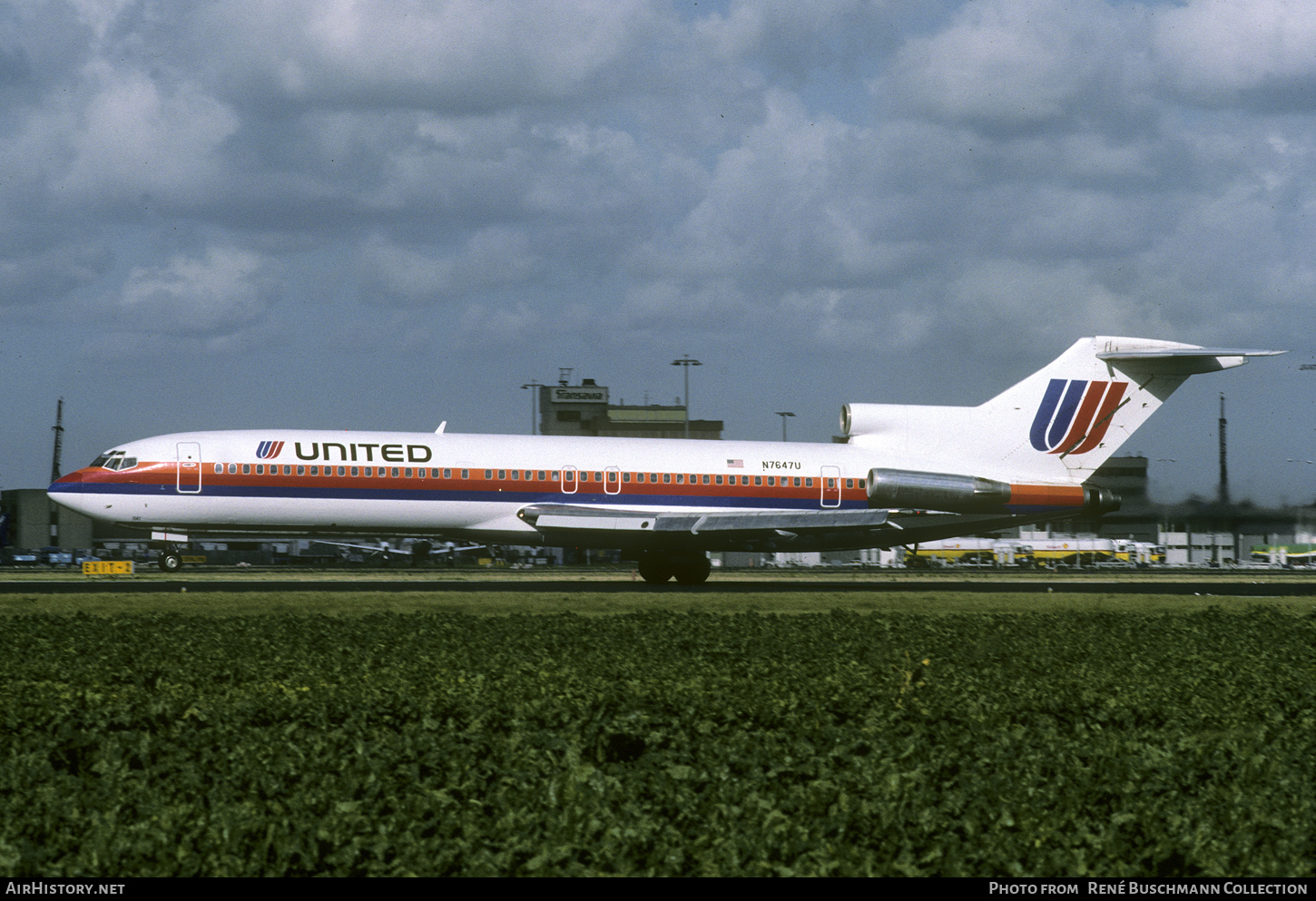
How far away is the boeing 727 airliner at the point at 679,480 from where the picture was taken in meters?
35.8

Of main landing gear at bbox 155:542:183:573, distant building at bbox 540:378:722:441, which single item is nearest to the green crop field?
main landing gear at bbox 155:542:183:573

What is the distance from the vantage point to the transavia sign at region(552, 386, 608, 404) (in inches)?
5920

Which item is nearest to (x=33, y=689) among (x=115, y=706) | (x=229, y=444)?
(x=115, y=706)

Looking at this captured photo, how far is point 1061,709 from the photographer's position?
501 inches

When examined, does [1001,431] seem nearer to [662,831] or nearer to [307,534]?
→ [307,534]

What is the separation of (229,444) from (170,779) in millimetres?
28089

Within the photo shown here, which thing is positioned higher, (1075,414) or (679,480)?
(1075,414)

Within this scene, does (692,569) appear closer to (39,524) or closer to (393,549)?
(393,549)

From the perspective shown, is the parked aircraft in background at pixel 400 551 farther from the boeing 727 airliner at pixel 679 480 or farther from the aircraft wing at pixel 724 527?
the aircraft wing at pixel 724 527

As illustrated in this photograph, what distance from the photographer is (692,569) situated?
131 feet

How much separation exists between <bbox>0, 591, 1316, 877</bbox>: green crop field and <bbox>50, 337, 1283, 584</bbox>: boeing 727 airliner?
16.6 m

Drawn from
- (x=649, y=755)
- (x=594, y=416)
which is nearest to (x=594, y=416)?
(x=594, y=416)

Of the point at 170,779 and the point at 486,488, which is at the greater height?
the point at 486,488

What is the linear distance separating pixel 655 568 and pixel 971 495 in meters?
9.87
